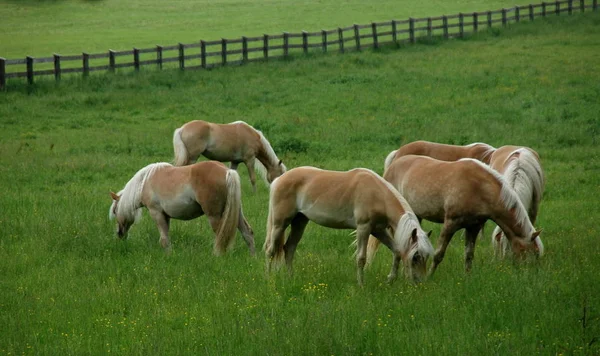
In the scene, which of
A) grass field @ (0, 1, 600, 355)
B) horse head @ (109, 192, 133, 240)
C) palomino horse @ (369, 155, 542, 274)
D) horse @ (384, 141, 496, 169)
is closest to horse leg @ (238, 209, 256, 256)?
grass field @ (0, 1, 600, 355)

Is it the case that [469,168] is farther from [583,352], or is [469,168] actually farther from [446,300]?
[583,352]

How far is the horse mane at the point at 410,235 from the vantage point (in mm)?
8367

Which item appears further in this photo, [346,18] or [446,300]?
[346,18]

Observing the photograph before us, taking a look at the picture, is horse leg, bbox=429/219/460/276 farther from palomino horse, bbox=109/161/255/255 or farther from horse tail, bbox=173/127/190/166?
horse tail, bbox=173/127/190/166

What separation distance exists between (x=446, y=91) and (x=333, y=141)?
24.6ft

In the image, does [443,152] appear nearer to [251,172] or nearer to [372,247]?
[372,247]

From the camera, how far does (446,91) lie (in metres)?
26.5

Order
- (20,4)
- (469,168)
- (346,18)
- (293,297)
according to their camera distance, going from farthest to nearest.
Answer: (20,4)
(346,18)
(469,168)
(293,297)

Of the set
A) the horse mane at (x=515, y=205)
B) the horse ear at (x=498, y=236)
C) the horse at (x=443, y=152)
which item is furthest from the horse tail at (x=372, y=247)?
the horse at (x=443, y=152)

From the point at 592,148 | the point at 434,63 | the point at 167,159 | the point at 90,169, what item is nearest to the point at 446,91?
the point at 434,63

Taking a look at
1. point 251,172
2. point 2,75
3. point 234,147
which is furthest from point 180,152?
point 2,75

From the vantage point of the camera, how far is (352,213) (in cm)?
909

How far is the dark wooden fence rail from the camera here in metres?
28.1

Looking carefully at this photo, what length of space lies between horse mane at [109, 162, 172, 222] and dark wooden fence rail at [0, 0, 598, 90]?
16402mm
